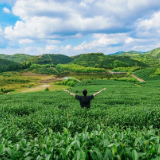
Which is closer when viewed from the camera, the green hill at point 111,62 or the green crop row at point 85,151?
the green crop row at point 85,151

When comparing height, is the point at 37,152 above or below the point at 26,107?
above

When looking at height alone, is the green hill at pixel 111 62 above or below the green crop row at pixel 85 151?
above

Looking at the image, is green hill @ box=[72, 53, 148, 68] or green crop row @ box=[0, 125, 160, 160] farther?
green hill @ box=[72, 53, 148, 68]

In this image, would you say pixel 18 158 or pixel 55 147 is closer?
pixel 18 158

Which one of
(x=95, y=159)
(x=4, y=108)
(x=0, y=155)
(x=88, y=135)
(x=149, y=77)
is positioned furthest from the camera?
(x=149, y=77)

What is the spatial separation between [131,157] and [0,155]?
8.17ft

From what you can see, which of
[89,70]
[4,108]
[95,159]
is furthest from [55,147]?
[89,70]

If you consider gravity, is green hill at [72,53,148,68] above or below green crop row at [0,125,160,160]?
above

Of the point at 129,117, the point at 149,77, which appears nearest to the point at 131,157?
A: the point at 129,117

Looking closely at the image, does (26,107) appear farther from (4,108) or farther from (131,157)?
(131,157)

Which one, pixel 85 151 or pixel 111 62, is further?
pixel 111 62

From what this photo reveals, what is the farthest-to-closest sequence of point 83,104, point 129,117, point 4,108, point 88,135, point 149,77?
point 149,77 → point 4,108 → point 83,104 → point 129,117 → point 88,135

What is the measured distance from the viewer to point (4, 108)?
7918 millimetres

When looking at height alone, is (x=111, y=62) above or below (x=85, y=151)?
above
